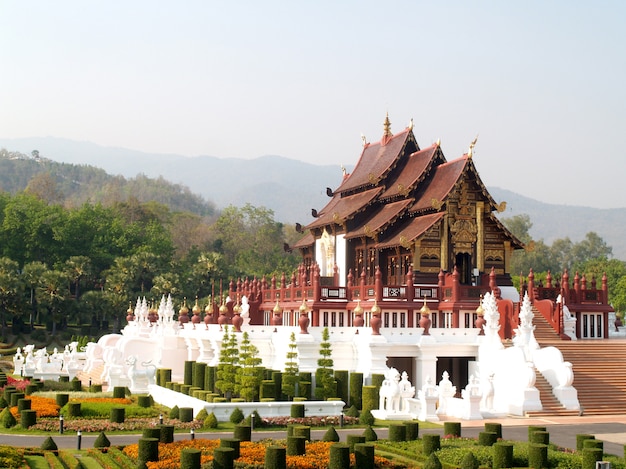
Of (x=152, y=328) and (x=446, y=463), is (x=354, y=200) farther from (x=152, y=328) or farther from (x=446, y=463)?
(x=446, y=463)

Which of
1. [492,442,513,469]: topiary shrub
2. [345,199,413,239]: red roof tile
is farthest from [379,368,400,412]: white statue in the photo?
[345,199,413,239]: red roof tile

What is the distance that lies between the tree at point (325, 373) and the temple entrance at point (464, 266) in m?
11.1

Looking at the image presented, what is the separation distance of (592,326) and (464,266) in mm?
6884

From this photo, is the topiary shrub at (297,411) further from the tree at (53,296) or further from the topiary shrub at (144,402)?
the tree at (53,296)

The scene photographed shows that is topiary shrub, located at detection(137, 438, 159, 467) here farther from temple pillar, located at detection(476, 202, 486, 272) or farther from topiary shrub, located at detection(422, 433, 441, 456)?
temple pillar, located at detection(476, 202, 486, 272)

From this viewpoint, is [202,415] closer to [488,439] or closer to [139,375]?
[488,439]

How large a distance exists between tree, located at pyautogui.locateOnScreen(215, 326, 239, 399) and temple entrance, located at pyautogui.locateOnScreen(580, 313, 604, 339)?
13640mm

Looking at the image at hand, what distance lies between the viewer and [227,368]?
114ft

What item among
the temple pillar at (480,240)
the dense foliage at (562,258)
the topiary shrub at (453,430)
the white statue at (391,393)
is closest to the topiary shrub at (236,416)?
the white statue at (391,393)

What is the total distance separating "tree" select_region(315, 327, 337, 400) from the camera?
1310 inches

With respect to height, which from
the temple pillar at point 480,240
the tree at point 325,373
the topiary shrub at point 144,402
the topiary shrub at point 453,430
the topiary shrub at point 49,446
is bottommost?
the topiary shrub at point 49,446

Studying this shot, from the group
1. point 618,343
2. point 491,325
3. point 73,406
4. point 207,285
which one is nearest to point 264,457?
point 73,406

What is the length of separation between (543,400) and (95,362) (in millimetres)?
25000

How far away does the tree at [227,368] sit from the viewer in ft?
113
